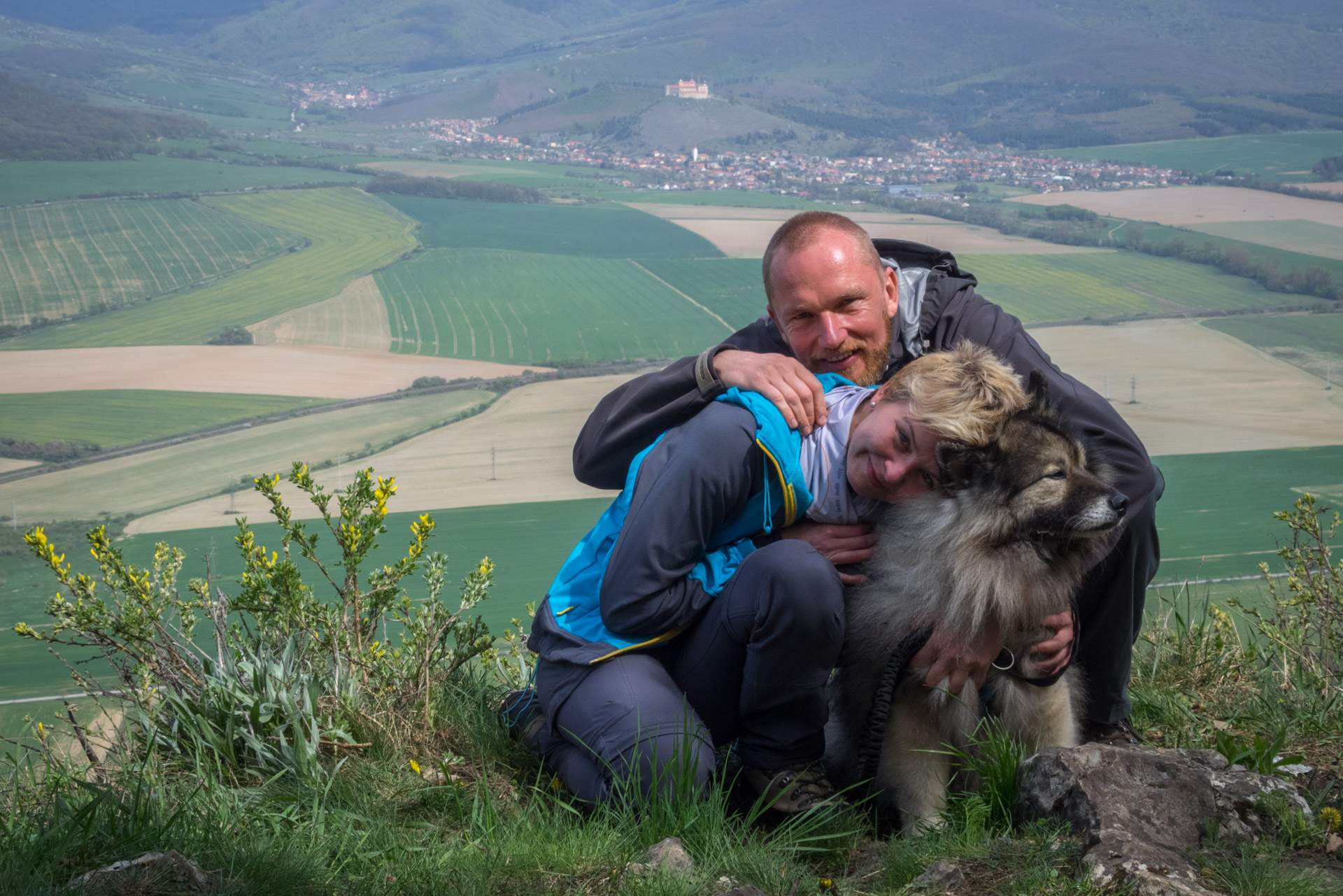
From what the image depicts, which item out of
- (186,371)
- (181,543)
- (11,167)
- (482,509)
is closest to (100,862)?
(181,543)

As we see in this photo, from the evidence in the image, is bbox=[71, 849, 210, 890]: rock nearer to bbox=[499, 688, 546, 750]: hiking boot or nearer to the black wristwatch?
bbox=[499, 688, 546, 750]: hiking boot

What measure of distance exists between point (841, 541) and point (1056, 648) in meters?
0.75

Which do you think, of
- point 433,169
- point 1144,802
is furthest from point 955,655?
point 433,169

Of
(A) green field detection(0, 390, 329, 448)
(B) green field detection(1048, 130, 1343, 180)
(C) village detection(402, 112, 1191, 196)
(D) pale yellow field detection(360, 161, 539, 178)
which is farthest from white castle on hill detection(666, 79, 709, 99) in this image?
(A) green field detection(0, 390, 329, 448)

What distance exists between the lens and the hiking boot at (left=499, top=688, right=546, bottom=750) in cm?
326

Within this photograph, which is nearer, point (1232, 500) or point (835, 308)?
point (835, 308)

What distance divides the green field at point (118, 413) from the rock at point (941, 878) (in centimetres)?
2436

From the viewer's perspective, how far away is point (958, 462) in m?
2.54

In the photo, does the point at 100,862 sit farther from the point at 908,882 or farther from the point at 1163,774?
the point at 1163,774

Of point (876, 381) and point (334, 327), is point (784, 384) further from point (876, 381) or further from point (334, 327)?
point (334, 327)

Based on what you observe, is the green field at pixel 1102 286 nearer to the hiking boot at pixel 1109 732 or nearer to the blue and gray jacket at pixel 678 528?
the hiking boot at pixel 1109 732

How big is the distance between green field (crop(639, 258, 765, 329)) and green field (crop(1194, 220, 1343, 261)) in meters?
16.7

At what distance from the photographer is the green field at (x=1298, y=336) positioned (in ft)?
82.5

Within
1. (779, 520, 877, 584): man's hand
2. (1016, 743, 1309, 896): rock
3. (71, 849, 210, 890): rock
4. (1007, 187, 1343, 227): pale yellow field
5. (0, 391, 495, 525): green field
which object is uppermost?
(1007, 187, 1343, 227): pale yellow field
